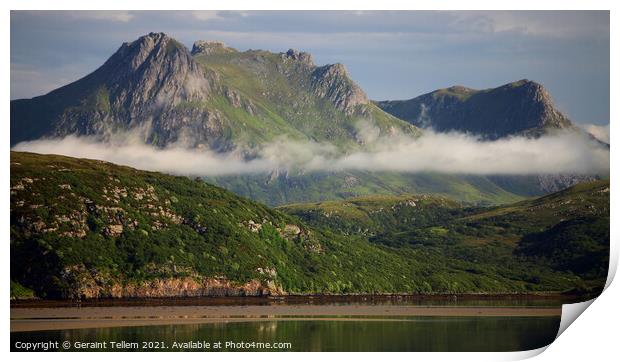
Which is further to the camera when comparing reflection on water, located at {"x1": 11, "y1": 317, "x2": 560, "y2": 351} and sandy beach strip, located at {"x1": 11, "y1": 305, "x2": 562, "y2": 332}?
sandy beach strip, located at {"x1": 11, "y1": 305, "x2": 562, "y2": 332}

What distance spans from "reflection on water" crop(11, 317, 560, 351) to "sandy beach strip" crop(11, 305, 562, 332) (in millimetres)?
6948

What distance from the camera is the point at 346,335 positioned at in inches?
5221

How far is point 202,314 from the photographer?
16362cm

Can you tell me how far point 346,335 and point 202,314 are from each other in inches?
1509

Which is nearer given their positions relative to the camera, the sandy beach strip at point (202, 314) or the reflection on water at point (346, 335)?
the reflection on water at point (346, 335)

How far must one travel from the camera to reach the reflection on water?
120 metres

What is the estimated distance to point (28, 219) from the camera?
196 meters

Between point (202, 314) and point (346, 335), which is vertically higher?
point (346, 335)

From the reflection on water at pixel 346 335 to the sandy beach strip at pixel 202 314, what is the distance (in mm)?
6948

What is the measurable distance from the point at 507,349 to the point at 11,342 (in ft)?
190

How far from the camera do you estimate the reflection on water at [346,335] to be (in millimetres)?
120312

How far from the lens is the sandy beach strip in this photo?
14050 cm

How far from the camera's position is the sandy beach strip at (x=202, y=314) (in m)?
140

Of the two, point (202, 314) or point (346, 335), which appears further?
point (202, 314)
